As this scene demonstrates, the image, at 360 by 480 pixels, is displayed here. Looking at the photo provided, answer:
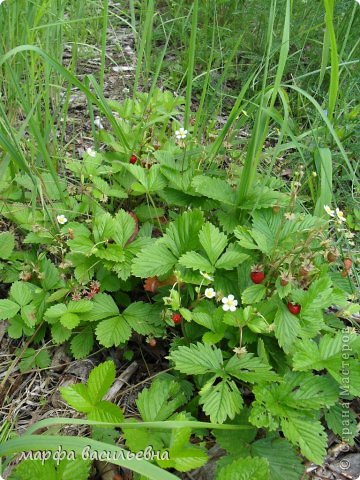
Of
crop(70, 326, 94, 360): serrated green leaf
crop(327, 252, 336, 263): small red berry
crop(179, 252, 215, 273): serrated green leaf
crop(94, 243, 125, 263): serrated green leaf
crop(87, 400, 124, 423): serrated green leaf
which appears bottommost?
crop(70, 326, 94, 360): serrated green leaf

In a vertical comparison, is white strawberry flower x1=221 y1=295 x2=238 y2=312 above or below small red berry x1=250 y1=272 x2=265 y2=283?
below

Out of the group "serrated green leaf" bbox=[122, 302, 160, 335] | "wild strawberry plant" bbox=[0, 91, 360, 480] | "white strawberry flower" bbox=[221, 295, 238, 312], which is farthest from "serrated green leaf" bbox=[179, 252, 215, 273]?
"serrated green leaf" bbox=[122, 302, 160, 335]

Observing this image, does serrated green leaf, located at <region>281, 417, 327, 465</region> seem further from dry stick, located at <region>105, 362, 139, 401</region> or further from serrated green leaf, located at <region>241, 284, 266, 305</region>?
dry stick, located at <region>105, 362, 139, 401</region>

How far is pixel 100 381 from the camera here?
1339 millimetres

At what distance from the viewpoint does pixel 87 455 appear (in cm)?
128

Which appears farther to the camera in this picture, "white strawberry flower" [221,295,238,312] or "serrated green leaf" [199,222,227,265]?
"serrated green leaf" [199,222,227,265]

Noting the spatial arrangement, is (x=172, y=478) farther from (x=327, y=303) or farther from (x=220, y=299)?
(x=327, y=303)

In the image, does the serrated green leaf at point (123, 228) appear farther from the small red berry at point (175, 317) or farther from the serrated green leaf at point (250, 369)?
the serrated green leaf at point (250, 369)

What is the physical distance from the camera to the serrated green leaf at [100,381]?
4.38 ft

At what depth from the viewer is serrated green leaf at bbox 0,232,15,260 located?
179 cm

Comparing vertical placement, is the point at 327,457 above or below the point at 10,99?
below

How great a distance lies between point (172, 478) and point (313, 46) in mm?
3049

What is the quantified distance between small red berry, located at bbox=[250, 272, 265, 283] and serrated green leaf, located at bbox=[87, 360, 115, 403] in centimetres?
54

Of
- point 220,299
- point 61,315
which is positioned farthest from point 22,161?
point 220,299
